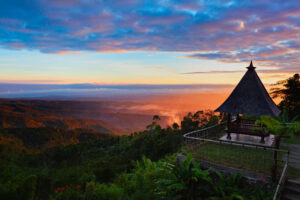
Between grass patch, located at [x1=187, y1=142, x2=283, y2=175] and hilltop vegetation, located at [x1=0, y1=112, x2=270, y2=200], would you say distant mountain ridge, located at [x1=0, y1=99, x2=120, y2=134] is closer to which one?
hilltop vegetation, located at [x1=0, y1=112, x2=270, y2=200]

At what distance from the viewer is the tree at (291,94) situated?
807 inches

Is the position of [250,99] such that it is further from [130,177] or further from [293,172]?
[130,177]

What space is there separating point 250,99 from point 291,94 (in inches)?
499

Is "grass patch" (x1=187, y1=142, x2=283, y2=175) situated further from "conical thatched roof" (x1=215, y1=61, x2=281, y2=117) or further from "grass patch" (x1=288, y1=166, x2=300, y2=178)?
"conical thatched roof" (x1=215, y1=61, x2=281, y2=117)

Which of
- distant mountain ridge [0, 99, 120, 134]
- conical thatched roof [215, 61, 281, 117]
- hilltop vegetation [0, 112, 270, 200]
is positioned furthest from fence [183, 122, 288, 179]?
distant mountain ridge [0, 99, 120, 134]

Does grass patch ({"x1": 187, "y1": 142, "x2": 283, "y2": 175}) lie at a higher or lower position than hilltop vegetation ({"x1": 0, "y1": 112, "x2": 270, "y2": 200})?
higher

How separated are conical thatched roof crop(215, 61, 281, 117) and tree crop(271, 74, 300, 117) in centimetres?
1074

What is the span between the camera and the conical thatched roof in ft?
38.7

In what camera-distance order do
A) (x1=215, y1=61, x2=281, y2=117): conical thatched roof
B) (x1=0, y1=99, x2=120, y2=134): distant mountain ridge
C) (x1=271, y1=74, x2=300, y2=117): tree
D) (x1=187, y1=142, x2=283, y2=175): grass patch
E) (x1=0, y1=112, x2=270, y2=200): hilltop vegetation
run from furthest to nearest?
(x1=0, y1=99, x2=120, y2=134): distant mountain ridge < (x1=271, y1=74, x2=300, y2=117): tree < (x1=215, y1=61, x2=281, y2=117): conical thatched roof < (x1=187, y1=142, x2=283, y2=175): grass patch < (x1=0, y1=112, x2=270, y2=200): hilltop vegetation

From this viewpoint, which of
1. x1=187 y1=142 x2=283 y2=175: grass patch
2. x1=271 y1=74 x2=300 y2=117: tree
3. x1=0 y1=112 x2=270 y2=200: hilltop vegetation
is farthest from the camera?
x1=271 y1=74 x2=300 y2=117: tree

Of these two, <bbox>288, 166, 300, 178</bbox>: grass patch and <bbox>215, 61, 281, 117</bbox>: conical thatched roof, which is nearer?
<bbox>288, 166, 300, 178</bbox>: grass patch

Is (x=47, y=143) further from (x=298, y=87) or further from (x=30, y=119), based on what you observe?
(x=298, y=87)

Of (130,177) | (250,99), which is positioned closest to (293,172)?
(250,99)

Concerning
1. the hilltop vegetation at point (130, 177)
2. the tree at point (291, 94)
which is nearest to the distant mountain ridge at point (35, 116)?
the hilltop vegetation at point (130, 177)
